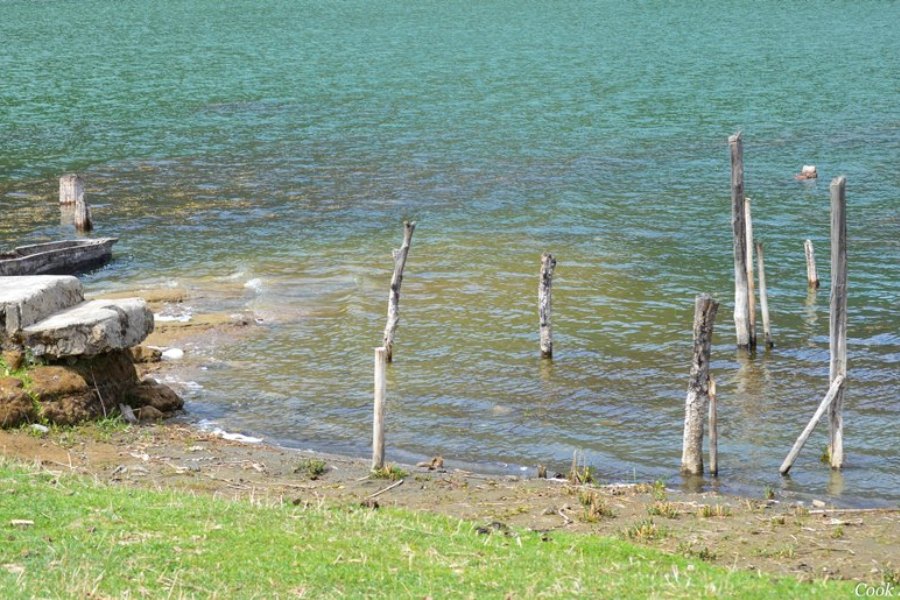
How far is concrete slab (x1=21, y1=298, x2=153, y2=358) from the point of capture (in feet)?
64.1

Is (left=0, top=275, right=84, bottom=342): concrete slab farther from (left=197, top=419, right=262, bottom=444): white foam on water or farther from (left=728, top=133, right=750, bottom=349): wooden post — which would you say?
(left=728, top=133, right=750, bottom=349): wooden post

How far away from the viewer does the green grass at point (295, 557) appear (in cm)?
1136

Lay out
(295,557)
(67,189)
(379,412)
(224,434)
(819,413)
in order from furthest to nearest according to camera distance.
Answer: (67,189)
(224,434)
(379,412)
(819,413)
(295,557)

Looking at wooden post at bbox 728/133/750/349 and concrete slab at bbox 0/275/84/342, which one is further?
wooden post at bbox 728/133/750/349

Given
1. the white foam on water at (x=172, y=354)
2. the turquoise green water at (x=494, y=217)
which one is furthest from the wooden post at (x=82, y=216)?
the white foam on water at (x=172, y=354)

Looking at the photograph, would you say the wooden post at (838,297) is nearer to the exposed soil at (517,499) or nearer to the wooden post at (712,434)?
the wooden post at (712,434)

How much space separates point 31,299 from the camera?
19781mm

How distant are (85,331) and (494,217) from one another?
764 inches

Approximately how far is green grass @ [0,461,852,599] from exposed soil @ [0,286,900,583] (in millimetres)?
1271

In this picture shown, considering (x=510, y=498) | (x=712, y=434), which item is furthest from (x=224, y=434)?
(x=712, y=434)

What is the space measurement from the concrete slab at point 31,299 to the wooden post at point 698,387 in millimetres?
10329

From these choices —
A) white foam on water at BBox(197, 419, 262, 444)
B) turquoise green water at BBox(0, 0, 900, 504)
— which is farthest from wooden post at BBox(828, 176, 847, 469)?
white foam on water at BBox(197, 419, 262, 444)

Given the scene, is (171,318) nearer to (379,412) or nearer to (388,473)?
(379,412)

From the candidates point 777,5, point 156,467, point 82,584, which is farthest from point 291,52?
point 82,584
